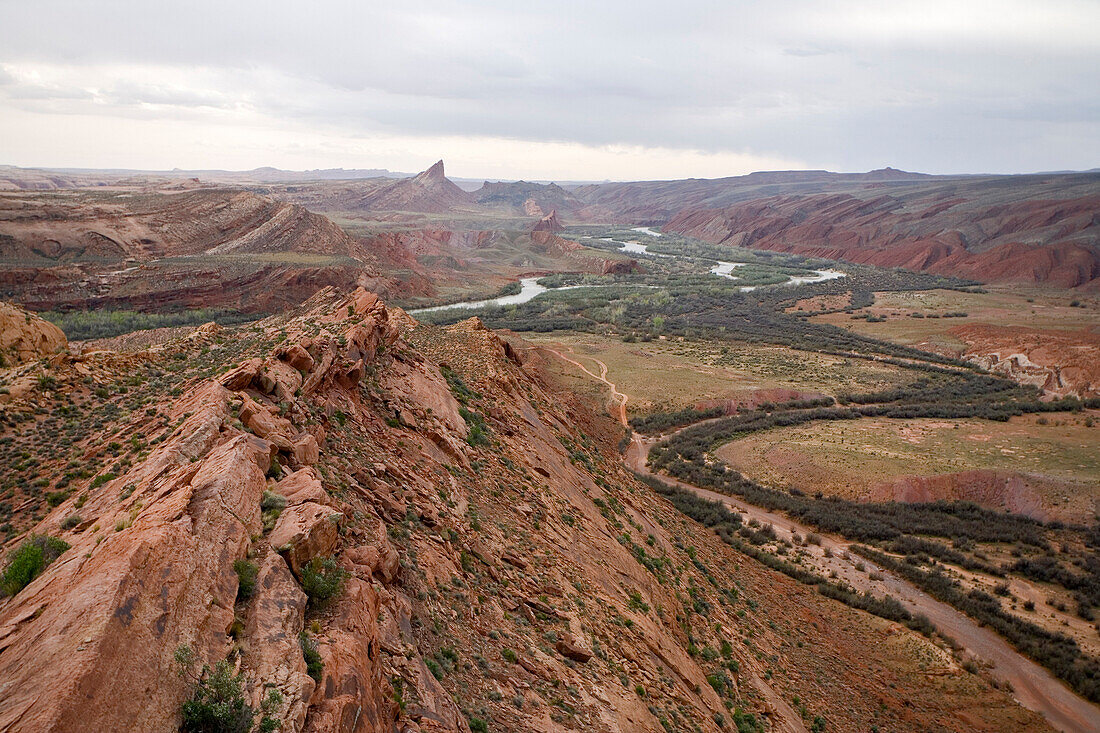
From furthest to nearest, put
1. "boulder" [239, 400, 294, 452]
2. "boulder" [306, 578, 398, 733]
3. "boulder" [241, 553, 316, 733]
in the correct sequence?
"boulder" [239, 400, 294, 452]
"boulder" [306, 578, 398, 733]
"boulder" [241, 553, 316, 733]

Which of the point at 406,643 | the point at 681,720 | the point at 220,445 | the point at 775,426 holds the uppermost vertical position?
the point at 220,445

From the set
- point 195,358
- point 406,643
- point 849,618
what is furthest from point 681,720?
point 195,358

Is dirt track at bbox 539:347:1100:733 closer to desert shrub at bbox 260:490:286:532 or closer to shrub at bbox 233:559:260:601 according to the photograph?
desert shrub at bbox 260:490:286:532

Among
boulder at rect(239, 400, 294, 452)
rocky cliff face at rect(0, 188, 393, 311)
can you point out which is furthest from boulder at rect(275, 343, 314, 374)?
rocky cliff face at rect(0, 188, 393, 311)

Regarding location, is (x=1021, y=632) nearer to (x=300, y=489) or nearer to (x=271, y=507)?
(x=300, y=489)

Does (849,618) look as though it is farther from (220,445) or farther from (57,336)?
(57,336)

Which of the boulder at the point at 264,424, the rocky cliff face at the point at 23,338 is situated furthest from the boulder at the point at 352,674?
the rocky cliff face at the point at 23,338

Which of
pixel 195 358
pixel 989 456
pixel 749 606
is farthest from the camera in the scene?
pixel 989 456
